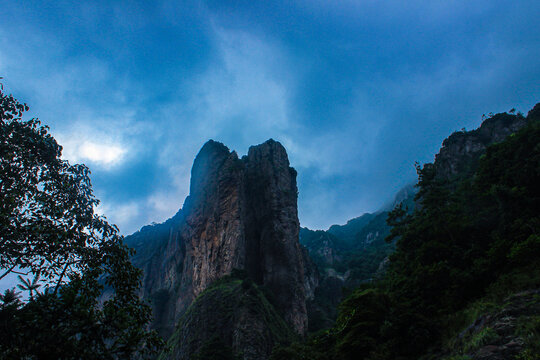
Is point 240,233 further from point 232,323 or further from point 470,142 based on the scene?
point 470,142

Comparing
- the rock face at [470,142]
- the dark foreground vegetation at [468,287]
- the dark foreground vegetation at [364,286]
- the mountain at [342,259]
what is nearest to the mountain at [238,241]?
the mountain at [342,259]

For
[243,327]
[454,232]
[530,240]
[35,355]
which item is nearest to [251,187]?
[243,327]

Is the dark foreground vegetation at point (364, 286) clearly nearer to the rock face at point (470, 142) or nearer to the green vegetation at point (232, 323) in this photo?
the green vegetation at point (232, 323)

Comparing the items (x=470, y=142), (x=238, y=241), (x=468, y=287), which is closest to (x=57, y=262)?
(x=468, y=287)

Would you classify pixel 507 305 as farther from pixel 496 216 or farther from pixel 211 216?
pixel 211 216

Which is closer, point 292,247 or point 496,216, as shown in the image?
point 496,216

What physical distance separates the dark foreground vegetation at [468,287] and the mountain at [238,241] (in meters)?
22.7

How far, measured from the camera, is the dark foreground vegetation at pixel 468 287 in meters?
12.1

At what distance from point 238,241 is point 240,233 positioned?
1.59m

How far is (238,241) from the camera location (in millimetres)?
55781

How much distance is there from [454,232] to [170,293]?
70.5 meters

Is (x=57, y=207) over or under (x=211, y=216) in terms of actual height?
under

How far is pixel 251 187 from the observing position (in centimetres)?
6844

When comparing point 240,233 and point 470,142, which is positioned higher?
point 470,142
